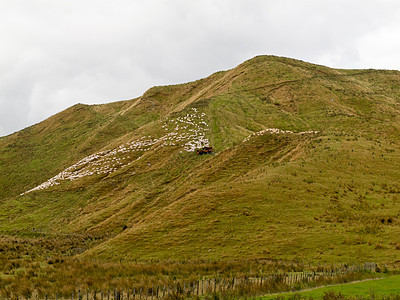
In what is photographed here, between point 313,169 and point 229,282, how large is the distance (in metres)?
24.1

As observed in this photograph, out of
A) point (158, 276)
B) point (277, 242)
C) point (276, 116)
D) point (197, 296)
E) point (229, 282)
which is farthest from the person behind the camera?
point (276, 116)

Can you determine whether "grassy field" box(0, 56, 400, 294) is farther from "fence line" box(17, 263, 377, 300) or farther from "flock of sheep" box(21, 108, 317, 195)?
"fence line" box(17, 263, 377, 300)

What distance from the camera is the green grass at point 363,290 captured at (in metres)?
13.6

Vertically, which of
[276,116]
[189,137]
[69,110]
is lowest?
[189,137]

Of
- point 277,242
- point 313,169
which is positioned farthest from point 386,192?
point 277,242

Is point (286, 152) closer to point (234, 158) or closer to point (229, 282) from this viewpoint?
point (234, 158)

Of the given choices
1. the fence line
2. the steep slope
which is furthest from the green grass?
the steep slope

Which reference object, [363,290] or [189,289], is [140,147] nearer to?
[189,289]

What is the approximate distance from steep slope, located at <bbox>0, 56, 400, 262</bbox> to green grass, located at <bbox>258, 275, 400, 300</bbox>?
679cm

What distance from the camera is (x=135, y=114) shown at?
11194cm

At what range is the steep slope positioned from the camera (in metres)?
26.9

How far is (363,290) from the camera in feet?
47.0

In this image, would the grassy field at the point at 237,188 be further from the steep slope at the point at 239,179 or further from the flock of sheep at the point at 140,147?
the flock of sheep at the point at 140,147

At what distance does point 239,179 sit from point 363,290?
79.1ft
